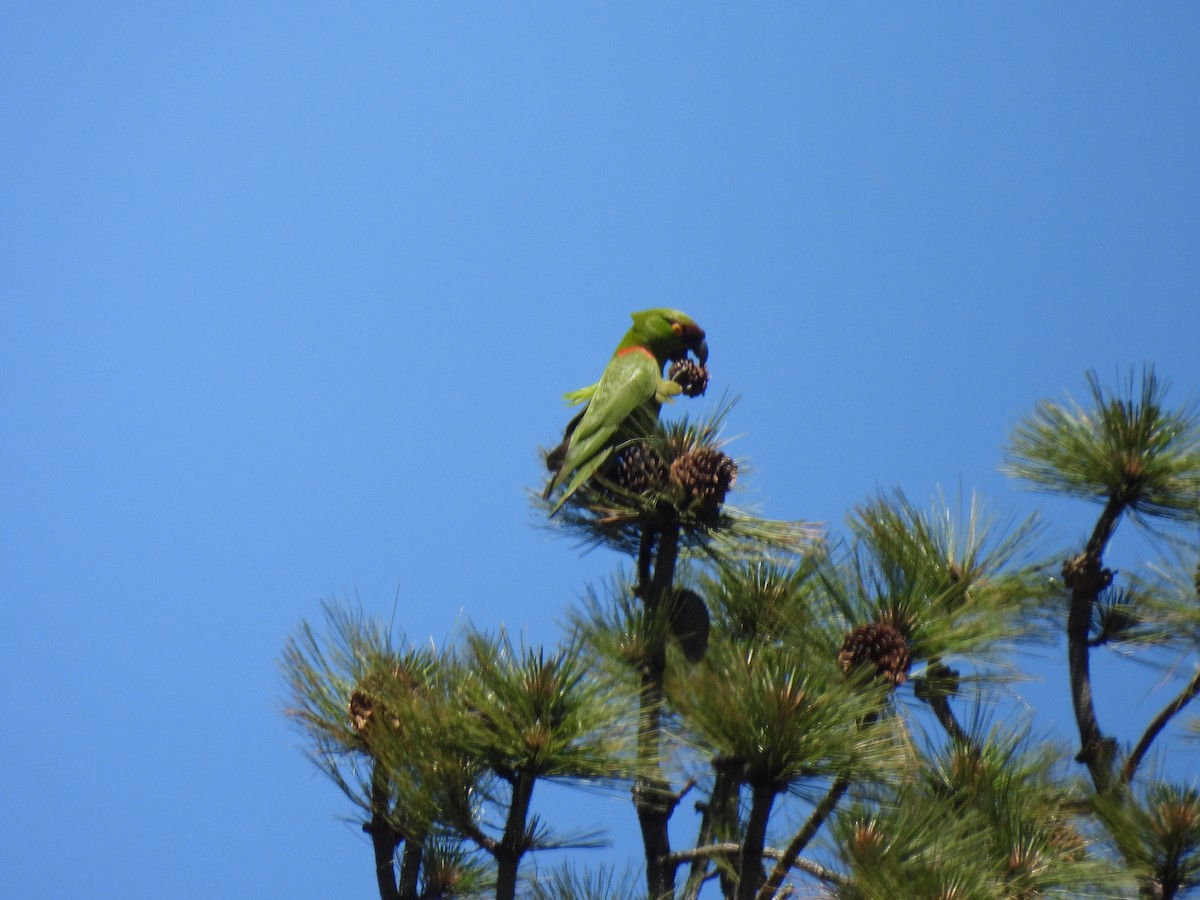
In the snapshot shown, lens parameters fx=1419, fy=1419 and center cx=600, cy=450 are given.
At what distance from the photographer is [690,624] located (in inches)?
86.6

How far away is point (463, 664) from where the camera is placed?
1966 mm

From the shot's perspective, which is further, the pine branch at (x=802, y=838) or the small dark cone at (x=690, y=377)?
the small dark cone at (x=690, y=377)

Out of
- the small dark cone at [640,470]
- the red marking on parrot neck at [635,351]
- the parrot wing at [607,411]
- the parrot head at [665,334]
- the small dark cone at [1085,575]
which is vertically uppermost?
the parrot head at [665,334]

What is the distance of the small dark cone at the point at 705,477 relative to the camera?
7.04 ft

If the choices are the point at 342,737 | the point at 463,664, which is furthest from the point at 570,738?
the point at 342,737

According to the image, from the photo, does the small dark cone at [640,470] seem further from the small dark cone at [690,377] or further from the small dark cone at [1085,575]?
the small dark cone at [1085,575]

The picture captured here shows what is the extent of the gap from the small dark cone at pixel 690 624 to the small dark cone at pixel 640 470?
0.17m

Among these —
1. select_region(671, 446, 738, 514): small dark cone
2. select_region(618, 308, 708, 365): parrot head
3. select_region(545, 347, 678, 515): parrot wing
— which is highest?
select_region(618, 308, 708, 365): parrot head

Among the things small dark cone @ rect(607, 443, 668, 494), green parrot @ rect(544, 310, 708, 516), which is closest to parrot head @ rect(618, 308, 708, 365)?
green parrot @ rect(544, 310, 708, 516)

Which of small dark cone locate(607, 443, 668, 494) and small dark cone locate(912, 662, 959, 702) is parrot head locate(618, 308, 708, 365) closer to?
small dark cone locate(607, 443, 668, 494)

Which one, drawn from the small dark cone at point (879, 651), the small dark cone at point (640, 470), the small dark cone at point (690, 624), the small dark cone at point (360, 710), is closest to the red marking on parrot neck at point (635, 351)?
the small dark cone at point (640, 470)

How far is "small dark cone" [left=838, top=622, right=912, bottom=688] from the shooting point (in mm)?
1972

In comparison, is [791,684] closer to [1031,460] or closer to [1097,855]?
[1097,855]

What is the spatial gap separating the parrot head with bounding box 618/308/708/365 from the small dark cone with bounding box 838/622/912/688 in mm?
810
